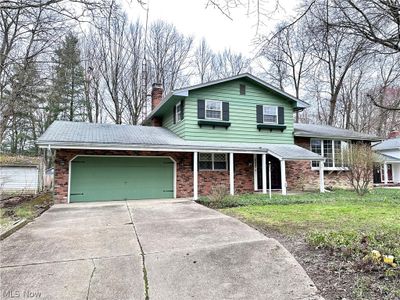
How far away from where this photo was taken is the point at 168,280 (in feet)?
11.3

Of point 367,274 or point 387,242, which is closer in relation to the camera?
point 367,274

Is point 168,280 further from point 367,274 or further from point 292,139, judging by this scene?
point 292,139

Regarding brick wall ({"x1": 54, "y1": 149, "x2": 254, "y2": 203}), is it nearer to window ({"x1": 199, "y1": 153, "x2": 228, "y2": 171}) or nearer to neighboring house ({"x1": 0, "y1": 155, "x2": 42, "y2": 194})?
window ({"x1": 199, "y1": 153, "x2": 228, "y2": 171})

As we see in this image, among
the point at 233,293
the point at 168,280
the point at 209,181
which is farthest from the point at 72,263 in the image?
the point at 209,181

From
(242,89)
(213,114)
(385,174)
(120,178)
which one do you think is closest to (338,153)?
(242,89)

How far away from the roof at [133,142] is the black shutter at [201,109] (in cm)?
126

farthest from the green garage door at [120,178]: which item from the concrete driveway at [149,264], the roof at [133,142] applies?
the concrete driveway at [149,264]

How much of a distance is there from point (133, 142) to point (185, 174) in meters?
2.90

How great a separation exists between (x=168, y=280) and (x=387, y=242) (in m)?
3.37

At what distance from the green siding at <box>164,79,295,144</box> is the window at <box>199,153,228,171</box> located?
0.77 m

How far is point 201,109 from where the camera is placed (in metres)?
12.6

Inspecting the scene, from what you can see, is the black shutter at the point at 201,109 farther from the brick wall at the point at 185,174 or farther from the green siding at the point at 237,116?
the brick wall at the point at 185,174

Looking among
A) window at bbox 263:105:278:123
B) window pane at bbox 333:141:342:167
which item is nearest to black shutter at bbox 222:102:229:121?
window at bbox 263:105:278:123

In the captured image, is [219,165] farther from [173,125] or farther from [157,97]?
[157,97]
